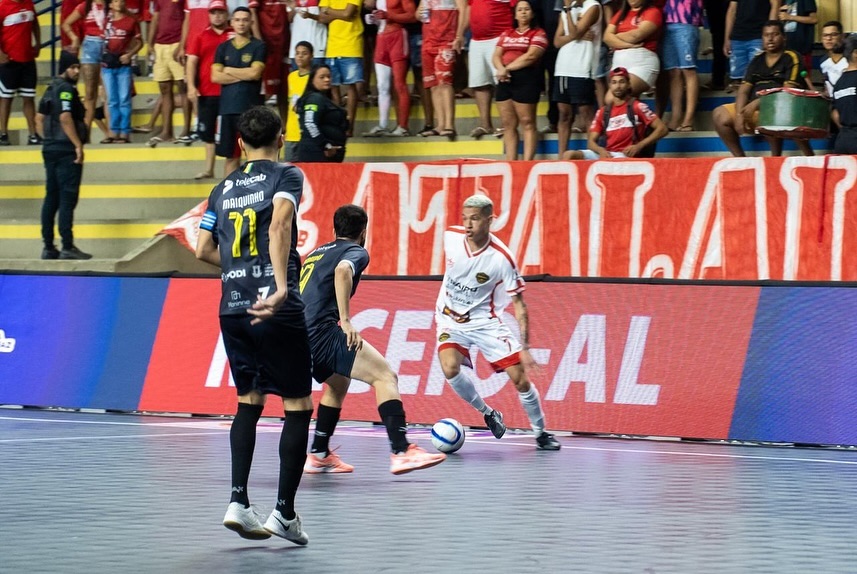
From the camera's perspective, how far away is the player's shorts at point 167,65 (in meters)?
22.5

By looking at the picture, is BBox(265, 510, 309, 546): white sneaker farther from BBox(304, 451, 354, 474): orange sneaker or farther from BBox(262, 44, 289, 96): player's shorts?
BBox(262, 44, 289, 96): player's shorts

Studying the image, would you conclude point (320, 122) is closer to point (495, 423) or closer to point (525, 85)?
point (525, 85)

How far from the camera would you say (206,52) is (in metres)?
20.8

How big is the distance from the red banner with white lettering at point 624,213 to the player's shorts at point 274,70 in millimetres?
3328

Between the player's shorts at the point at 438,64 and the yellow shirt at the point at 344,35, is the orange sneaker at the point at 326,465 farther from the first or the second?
the yellow shirt at the point at 344,35

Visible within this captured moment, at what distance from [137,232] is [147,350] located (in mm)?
5240

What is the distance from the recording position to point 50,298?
56.3 ft

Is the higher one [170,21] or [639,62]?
[170,21]

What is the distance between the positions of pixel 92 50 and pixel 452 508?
15.6 meters

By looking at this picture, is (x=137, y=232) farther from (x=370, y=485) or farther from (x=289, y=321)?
(x=289, y=321)

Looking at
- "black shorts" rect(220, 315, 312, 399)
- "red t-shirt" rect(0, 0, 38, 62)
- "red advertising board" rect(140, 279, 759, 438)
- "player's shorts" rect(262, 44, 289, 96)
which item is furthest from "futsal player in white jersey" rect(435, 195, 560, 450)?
"red t-shirt" rect(0, 0, 38, 62)

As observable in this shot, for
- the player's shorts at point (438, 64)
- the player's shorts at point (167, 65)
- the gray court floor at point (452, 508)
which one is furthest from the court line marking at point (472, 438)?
the player's shorts at point (167, 65)

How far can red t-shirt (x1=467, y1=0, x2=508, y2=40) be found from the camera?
19000 millimetres

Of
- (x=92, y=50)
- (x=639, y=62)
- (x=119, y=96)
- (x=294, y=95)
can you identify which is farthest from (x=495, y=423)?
(x=92, y=50)
